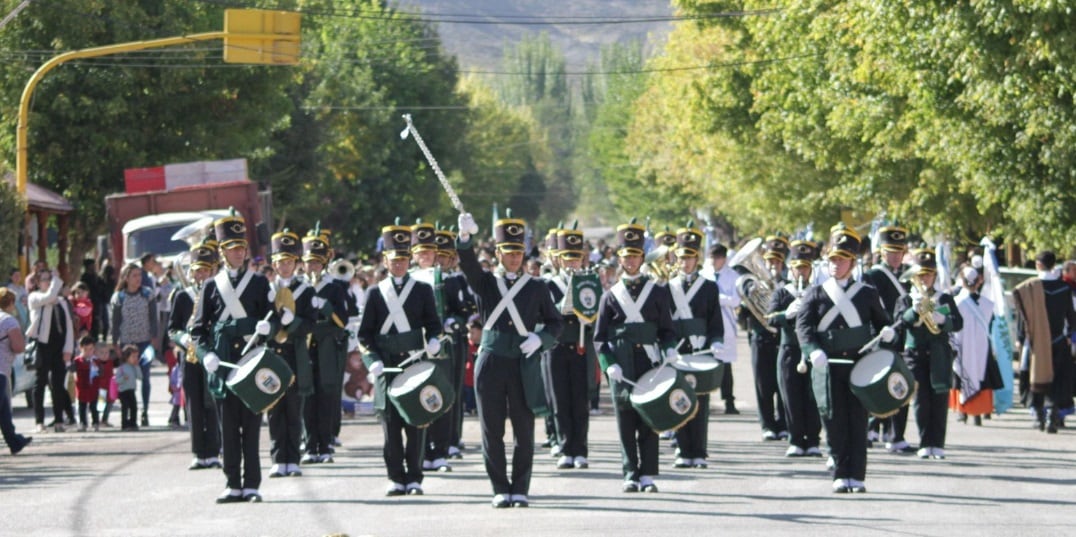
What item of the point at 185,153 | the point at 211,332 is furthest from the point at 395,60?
the point at 211,332

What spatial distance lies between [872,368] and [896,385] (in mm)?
224

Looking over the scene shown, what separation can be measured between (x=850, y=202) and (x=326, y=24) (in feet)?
108

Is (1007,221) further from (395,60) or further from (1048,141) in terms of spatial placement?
Answer: (395,60)

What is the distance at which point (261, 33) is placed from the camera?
27969mm

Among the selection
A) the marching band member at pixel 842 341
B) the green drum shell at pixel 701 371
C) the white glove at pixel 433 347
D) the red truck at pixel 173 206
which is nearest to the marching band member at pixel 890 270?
the marching band member at pixel 842 341

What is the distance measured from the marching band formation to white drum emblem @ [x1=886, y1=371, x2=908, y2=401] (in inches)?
0.4

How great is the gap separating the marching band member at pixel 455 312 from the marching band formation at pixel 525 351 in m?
0.03

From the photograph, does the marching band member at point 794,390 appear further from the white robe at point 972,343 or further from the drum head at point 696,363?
the white robe at point 972,343

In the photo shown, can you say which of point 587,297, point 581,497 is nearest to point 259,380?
point 581,497

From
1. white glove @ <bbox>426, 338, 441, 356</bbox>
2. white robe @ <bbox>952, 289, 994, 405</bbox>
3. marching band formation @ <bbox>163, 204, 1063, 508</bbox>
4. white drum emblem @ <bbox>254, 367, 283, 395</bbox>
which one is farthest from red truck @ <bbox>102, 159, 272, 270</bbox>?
white drum emblem @ <bbox>254, 367, 283, 395</bbox>

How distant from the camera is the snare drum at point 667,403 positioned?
1428 cm

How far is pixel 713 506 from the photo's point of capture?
1408 cm

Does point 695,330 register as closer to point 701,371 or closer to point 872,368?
point 701,371

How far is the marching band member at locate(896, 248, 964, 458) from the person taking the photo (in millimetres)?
17312
